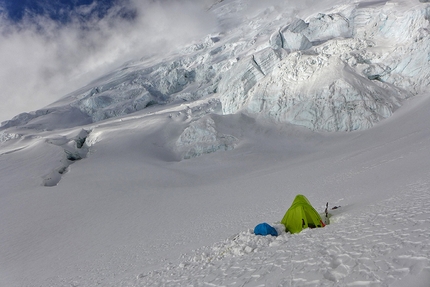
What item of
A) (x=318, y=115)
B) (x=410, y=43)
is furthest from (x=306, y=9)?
(x=318, y=115)

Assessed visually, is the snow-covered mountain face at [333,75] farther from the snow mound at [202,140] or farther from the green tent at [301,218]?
the green tent at [301,218]

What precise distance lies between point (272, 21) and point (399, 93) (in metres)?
49.9

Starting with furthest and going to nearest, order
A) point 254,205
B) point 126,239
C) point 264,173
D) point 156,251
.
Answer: point 264,173
point 254,205
point 126,239
point 156,251

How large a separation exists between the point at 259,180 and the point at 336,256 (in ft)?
45.4

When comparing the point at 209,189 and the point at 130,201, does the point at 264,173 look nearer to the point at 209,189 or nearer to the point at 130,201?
the point at 209,189

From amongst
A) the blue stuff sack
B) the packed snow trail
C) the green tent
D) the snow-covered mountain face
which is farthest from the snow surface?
the green tent

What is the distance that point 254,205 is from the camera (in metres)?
13.2

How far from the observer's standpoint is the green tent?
7691mm

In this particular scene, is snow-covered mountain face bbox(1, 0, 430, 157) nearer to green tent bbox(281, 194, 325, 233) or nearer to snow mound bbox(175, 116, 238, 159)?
snow mound bbox(175, 116, 238, 159)

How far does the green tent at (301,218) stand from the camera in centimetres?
769

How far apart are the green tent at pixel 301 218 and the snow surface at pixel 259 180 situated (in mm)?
550

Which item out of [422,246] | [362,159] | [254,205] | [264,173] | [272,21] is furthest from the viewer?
[272,21]

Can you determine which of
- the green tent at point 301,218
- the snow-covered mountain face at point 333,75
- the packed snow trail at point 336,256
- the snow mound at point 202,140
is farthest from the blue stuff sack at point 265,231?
the snow-covered mountain face at point 333,75

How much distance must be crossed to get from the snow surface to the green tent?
550mm
